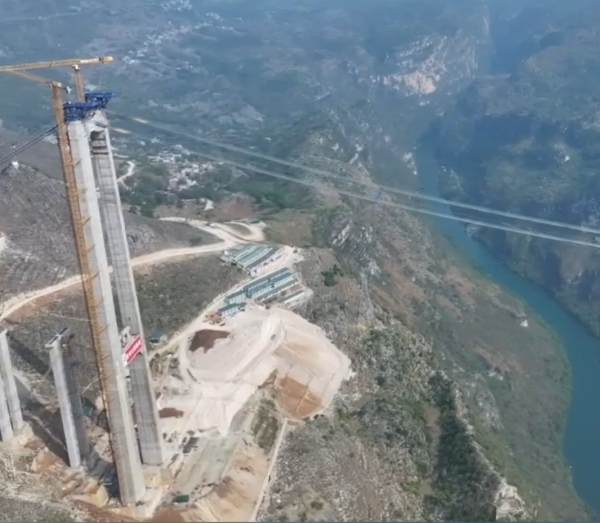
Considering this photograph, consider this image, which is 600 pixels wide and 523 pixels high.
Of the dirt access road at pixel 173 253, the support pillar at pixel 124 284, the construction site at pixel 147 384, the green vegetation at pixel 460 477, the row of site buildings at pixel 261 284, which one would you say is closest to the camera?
the construction site at pixel 147 384

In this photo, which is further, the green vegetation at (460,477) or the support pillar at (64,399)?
the green vegetation at (460,477)

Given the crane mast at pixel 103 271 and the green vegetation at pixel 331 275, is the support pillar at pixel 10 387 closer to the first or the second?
the crane mast at pixel 103 271

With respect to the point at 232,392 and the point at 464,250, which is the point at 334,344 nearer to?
the point at 232,392

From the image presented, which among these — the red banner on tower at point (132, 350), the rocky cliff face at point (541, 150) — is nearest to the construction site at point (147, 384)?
the red banner on tower at point (132, 350)

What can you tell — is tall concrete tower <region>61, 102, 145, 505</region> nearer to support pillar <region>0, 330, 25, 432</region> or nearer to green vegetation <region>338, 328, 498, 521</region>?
support pillar <region>0, 330, 25, 432</region>

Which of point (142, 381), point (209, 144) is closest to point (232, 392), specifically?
point (142, 381)

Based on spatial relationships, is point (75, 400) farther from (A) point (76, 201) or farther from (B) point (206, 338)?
(B) point (206, 338)

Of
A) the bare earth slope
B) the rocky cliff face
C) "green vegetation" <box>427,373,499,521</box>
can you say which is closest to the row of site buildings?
the bare earth slope
